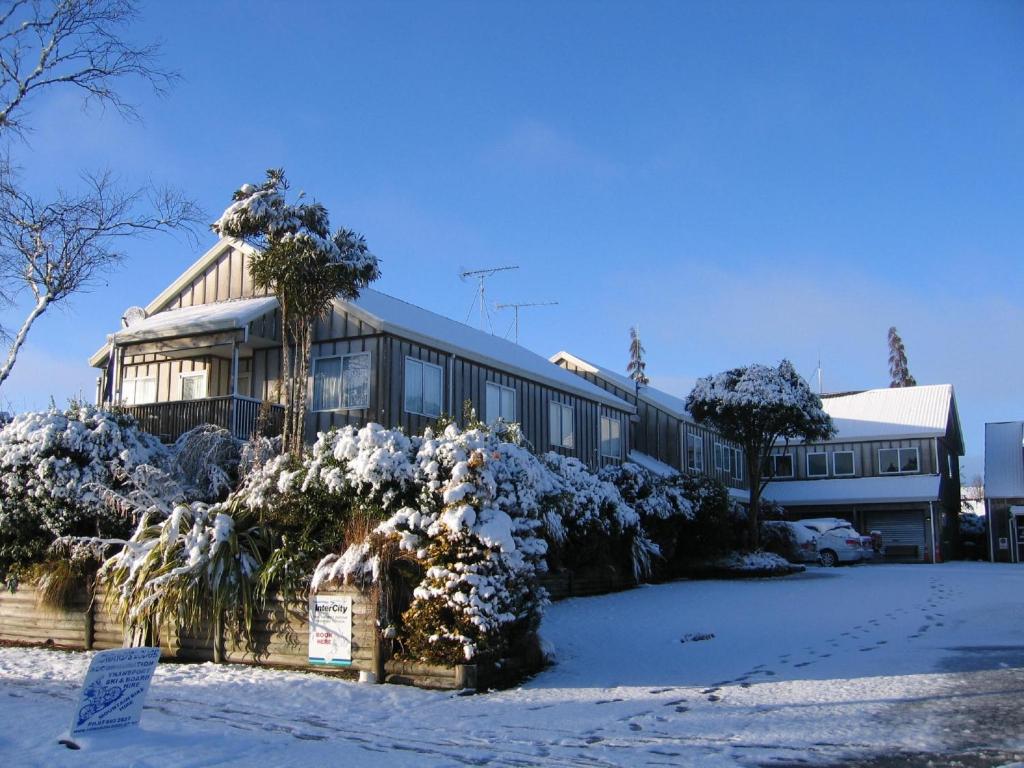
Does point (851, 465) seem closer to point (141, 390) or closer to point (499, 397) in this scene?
point (499, 397)

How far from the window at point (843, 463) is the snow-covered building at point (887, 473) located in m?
0.04

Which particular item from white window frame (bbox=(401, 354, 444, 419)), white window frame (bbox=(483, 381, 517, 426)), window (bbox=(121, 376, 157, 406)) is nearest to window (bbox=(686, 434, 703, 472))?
white window frame (bbox=(483, 381, 517, 426))

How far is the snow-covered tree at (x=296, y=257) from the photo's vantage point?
54.7 ft

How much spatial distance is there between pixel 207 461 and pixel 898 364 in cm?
5931

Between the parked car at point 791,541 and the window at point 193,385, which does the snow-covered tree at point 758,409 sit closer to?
the parked car at point 791,541

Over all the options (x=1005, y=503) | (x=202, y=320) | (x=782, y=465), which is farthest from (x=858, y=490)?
(x=202, y=320)

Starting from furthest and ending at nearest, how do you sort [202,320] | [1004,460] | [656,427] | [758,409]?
[1004,460] < [656,427] < [758,409] < [202,320]

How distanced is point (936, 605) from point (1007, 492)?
73.7 feet

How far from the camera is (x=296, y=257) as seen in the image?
16.6m

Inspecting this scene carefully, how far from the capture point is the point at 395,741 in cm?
834

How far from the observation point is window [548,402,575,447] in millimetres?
24750

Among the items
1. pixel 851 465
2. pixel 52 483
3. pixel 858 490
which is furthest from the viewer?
pixel 851 465

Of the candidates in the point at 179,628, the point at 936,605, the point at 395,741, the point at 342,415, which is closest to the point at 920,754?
the point at 395,741

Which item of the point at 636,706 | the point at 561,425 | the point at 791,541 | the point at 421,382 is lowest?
the point at 636,706
